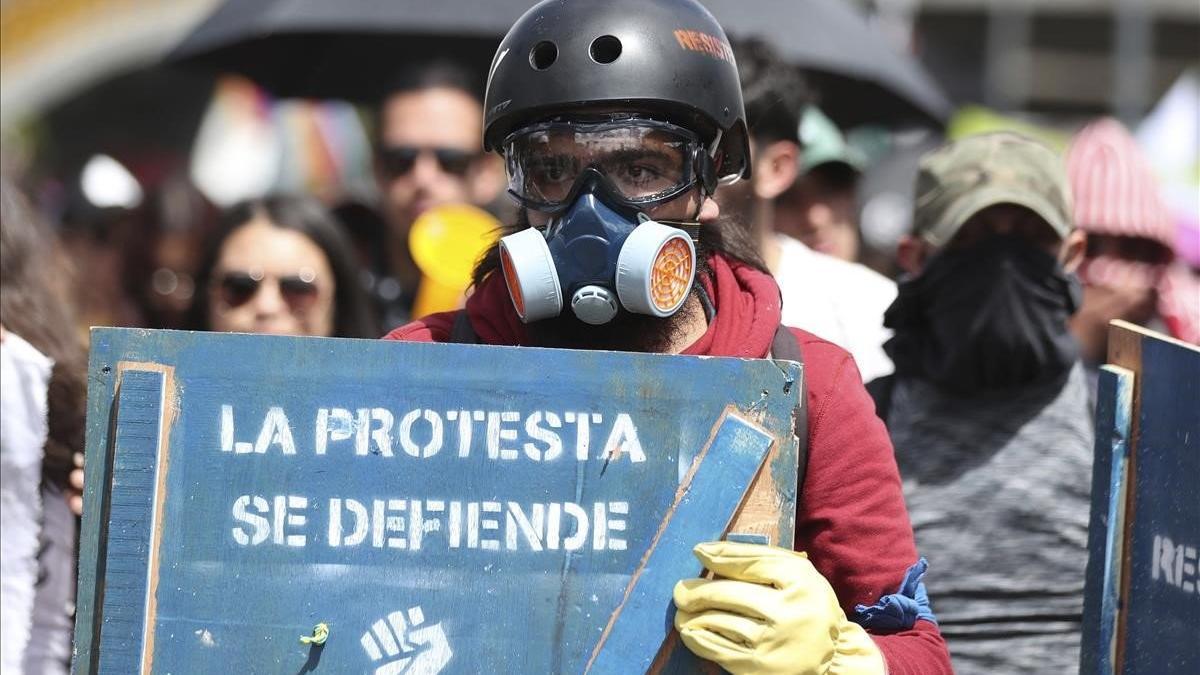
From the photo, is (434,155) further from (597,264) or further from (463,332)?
(597,264)

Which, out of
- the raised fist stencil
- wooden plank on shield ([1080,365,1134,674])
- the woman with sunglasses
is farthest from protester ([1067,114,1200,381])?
the raised fist stencil

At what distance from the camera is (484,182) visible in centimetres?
673

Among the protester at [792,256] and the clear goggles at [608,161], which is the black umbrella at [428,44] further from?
the clear goggles at [608,161]

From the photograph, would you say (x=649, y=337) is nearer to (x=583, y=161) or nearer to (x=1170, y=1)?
(x=583, y=161)

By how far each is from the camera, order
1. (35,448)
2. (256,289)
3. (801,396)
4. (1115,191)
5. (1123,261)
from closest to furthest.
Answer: (801,396), (35,448), (256,289), (1123,261), (1115,191)

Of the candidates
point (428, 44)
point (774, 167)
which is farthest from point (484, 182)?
point (774, 167)

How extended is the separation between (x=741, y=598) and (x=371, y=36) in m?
5.20

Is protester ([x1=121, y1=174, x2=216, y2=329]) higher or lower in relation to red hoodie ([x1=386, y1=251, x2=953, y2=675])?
higher

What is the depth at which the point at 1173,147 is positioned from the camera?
1166 centimetres

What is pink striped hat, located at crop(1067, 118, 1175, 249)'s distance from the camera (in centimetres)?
583

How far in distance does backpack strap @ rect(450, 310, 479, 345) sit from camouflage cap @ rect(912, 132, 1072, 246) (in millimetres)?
1590

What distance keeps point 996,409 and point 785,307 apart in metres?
0.60

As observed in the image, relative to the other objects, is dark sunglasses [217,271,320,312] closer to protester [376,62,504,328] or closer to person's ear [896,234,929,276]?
protester [376,62,504,328]

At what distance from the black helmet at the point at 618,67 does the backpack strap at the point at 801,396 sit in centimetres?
37
